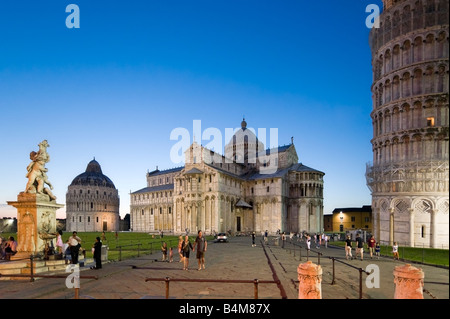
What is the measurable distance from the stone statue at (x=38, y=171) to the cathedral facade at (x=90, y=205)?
340 ft

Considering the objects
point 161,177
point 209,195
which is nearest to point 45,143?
point 209,195

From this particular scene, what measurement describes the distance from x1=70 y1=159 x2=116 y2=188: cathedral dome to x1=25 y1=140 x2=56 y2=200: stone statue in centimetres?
10484

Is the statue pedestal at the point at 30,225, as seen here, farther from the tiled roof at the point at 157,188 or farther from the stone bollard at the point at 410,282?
the tiled roof at the point at 157,188

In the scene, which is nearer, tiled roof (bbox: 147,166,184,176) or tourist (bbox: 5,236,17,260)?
tourist (bbox: 5,236,17,260)

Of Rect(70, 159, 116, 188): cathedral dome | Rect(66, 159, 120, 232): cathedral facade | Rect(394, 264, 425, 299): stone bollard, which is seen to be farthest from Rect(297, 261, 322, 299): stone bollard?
Rect(70, 159, 116, 188): cathedral dome

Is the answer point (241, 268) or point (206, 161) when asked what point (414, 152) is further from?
point (206, 161)

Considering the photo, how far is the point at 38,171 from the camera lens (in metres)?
14.8

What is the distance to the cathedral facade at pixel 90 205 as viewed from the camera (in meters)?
109

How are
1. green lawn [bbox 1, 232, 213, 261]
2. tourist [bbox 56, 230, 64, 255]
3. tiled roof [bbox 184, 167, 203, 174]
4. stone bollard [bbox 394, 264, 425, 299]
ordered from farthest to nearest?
tiled roof [bbox 184, 167, 203, 174], green lawn [bbox 1, 232, 213, 261], tourist [bbox 56, 230, 64, 255], stone bollard [bbox 394, 264, 425, 299]

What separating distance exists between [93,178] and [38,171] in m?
106

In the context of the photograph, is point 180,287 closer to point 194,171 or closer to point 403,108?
point 403,108

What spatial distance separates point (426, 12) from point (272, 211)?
4128cm

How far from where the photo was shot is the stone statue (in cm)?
1457

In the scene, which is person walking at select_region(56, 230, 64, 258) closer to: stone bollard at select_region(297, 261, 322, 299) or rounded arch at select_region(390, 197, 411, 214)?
stone bollard at select_region(297, 261, 322, 299)
